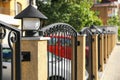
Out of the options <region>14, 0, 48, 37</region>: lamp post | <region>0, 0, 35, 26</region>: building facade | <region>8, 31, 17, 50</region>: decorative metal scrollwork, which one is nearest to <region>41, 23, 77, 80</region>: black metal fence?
<region>14, 0, 48, 37</region>: lamp post

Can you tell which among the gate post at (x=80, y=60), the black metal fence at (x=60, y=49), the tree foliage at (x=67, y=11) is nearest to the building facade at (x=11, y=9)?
the tree foliage at (x=67, y=11)

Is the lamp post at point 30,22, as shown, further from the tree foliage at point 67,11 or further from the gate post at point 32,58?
the tree foliage at point 67,11

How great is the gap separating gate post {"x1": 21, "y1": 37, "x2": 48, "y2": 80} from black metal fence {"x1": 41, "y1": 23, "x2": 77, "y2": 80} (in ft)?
2.54

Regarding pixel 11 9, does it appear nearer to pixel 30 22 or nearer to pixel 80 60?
pixel 80 60

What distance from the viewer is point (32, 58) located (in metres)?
3.91

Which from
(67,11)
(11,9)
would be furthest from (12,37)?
(67,11)

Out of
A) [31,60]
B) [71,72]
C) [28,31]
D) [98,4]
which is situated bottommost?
[71,72]

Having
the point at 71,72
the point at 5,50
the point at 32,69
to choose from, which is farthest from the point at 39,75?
the point at 5,50

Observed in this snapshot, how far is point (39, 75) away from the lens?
392 cm

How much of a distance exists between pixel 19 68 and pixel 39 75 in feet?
1.09

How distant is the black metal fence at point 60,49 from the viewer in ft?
17.1

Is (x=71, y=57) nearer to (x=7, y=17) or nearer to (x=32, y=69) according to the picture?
(x=32, y=69)

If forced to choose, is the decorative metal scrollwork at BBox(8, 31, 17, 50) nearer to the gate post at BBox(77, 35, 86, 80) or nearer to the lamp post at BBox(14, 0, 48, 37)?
the lamp post at BBox(14, 0, 48, 37)

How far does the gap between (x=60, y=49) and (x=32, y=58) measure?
1.89 metres
